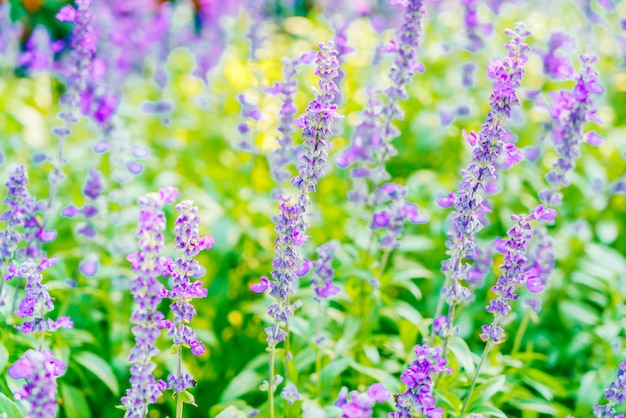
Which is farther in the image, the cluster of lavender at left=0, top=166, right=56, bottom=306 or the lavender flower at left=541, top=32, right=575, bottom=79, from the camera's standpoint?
the lavender flower at left=541, top=32, right=575, bottom=79

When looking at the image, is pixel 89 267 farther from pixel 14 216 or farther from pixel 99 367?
pixel 14 216

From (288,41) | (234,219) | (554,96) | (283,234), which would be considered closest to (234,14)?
(288,41)

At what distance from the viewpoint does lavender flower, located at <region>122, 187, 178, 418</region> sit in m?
3.12

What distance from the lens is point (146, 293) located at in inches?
130

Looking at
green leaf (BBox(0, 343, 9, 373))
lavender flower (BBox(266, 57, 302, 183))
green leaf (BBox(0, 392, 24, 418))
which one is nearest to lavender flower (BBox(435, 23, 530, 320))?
lavender flower (BBox(266, 57, 302, 183))

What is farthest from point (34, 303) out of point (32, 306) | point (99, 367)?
point (99, 367)

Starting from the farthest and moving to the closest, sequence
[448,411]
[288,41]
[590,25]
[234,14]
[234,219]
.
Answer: [288,41] → [234,14] → [590,25] → [234,219] → [448,411]

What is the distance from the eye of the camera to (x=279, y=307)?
3873 millimetres

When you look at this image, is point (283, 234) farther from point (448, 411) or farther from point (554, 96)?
point (554, 96)

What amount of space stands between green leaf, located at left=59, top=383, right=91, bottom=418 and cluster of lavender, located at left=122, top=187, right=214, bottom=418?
52.6 inches

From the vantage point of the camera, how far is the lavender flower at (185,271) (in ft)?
11.3

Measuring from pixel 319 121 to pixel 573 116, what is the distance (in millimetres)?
1850

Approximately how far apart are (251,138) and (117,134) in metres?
1.57

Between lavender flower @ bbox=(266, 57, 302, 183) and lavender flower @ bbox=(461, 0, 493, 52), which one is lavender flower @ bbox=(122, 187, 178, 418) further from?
lavender flower @ bbox=(461, 0, 493, 52)
